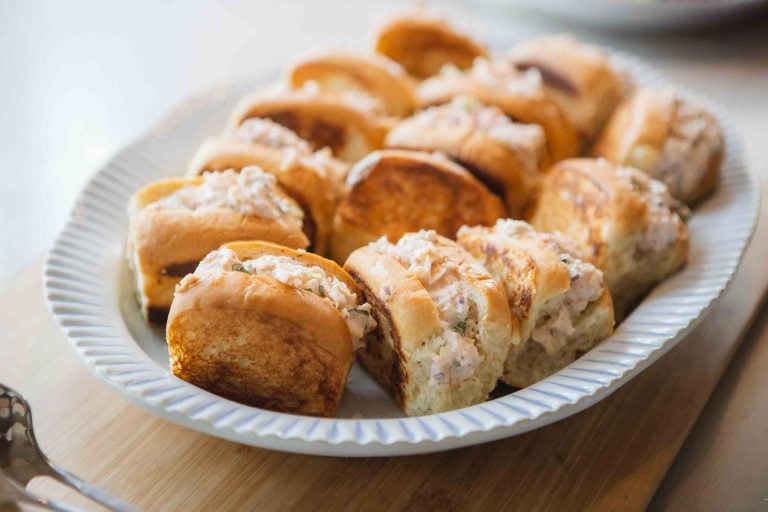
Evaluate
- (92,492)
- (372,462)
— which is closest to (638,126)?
(372,462)

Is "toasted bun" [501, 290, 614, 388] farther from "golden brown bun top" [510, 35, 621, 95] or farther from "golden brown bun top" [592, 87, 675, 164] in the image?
"golden brown bun top" [510, 35, 621, 95]

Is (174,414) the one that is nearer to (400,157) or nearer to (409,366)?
(409,366)

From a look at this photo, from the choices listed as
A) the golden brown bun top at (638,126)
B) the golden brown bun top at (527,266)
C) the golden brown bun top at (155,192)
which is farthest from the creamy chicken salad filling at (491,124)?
the golden brown bun top at (155,192)

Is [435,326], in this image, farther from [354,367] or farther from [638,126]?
[638,126]

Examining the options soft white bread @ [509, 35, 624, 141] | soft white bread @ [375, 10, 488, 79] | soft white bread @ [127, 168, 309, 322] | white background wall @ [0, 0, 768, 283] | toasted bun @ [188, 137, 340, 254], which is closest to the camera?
soft white bread @ [127, 168, 309, 322]

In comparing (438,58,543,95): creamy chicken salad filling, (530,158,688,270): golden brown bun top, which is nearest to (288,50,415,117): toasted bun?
(438,58,543,95): creamy chicken salad filling

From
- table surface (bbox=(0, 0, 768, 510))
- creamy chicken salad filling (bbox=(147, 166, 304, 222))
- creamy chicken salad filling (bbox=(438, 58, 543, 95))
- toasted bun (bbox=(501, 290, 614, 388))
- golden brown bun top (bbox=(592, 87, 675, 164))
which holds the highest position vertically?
creamy chicken salad filling (bbox=(438, 58, 543, 95))

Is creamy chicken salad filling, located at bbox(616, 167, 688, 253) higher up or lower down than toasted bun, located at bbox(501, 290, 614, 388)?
higher up
